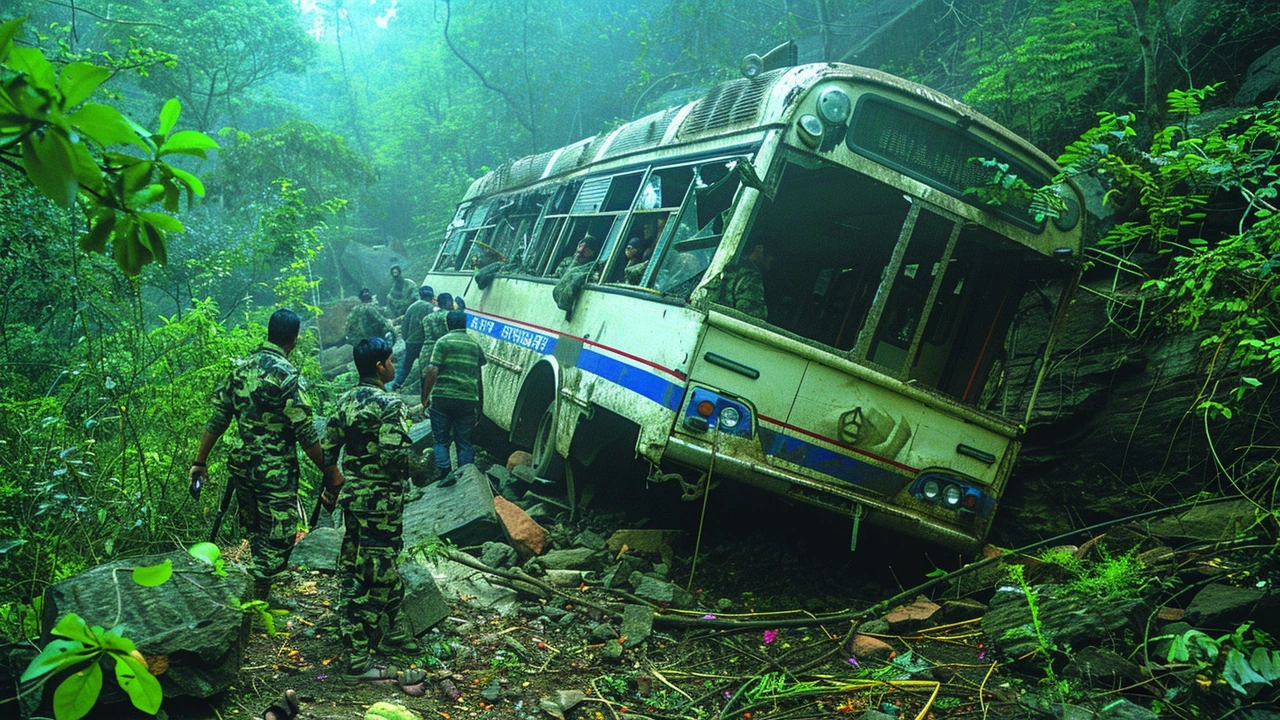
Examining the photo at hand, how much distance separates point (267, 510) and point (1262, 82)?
32.0 ft

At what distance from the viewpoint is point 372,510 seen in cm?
396

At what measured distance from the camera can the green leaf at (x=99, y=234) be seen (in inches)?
52.7

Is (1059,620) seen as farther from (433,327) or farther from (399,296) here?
(399,296)

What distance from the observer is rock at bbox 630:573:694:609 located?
191 inches

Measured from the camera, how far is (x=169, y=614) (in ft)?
10.0

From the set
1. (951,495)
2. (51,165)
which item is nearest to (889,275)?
(951,495)

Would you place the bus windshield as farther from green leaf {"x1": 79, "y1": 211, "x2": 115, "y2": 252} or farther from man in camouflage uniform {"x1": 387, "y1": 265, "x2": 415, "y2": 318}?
man in camouflage uniform {"x1": 387, "y1": 265, "x2": 415, "y2": 318}

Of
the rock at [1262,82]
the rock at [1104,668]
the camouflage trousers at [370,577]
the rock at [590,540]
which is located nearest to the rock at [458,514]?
the rock at [590,540]

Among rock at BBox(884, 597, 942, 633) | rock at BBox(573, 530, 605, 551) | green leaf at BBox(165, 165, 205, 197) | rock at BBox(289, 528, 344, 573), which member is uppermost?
green leaf at BBox(165, 165, 205, 197)

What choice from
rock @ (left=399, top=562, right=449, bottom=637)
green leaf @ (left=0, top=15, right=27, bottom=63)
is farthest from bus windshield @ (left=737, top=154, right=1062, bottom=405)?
green leaf @ (left=0, top=15, right=27, bottom=63)

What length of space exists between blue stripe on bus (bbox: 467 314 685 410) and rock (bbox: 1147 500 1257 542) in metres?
3.22

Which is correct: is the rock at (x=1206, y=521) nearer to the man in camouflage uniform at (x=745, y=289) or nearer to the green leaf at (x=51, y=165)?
the man in camouflage uniform at (x=745, y=289)

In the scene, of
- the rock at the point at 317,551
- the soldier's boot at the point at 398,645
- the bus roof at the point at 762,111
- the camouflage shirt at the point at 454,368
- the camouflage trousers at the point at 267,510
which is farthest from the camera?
the camouflage shirt at the point at 454,368

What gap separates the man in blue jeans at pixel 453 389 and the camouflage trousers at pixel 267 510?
2906 mm
